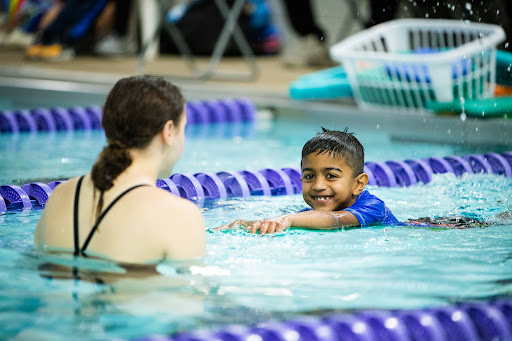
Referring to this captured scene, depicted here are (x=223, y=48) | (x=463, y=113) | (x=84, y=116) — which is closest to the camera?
(x=463, y=113)

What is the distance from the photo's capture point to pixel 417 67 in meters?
6.57

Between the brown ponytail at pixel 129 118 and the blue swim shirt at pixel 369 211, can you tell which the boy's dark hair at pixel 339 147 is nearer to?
the blue swim shirt at pixel 369 211

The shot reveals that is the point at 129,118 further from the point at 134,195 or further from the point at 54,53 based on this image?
the point at 54,53

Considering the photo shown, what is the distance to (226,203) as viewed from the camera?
13.9 feet

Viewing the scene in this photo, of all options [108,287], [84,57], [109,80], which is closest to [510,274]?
[108,287]

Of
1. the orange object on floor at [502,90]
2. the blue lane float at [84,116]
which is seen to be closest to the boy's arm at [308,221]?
the blue lane float at [84,116]

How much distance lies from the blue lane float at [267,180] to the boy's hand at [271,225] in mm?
1031

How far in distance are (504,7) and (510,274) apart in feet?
23.1

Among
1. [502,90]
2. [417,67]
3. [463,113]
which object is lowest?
[463,113]

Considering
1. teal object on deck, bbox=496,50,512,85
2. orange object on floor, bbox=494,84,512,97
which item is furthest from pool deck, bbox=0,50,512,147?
orange object on floor, bbox=494,84,512,97

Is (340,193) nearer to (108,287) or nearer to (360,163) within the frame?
(360,163)

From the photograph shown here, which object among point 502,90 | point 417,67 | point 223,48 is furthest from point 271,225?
point 223,48

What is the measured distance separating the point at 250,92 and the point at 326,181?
4.82 meters

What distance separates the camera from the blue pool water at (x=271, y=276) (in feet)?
7.80
